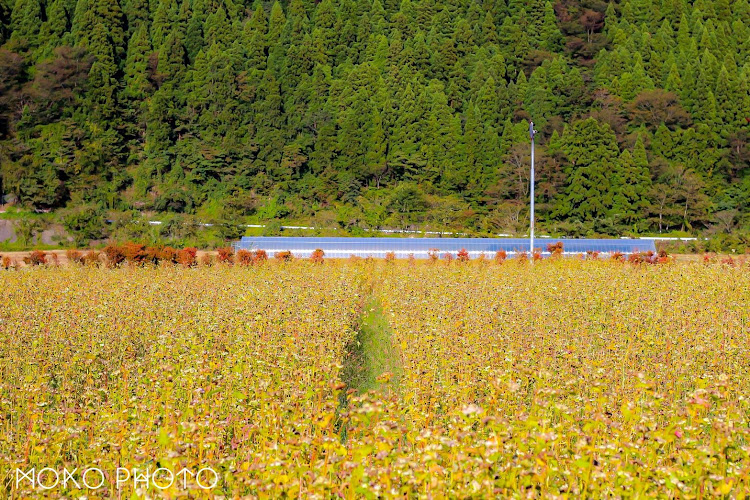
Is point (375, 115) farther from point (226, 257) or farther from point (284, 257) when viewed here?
point (226, 257)

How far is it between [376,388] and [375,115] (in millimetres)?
34822

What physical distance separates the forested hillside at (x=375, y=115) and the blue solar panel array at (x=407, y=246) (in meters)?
8.97

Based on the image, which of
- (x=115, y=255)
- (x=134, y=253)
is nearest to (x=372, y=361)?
(x=134, y=253)

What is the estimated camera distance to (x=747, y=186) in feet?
123

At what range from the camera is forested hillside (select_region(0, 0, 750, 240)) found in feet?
118

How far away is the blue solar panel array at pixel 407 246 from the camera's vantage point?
23312mm

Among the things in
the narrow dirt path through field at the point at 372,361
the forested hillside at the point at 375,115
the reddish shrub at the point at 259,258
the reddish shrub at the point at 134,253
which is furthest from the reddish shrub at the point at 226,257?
the forested hillside at the point at 375,115

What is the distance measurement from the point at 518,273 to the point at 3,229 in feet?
90.7

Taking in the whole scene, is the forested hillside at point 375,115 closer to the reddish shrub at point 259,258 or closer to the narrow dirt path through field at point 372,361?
the reddish shrub at point 259,258

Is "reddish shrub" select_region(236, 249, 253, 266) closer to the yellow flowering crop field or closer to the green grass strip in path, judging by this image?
the yellow flowering crop field

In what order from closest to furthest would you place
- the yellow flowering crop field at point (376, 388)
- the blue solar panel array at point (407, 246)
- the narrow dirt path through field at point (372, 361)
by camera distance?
the yellow flowering crop field at point (376, 388) → the narrow dirt path through field at point (372, 361) → the blue solar panel array at point (407, 246)

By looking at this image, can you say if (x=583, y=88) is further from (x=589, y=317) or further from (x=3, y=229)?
(x=589, y=317)

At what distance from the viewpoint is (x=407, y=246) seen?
2398 centimetres

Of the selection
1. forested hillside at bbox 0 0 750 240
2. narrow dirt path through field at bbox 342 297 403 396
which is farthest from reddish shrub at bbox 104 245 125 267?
forested hillside at bbox 0 0 750 240
